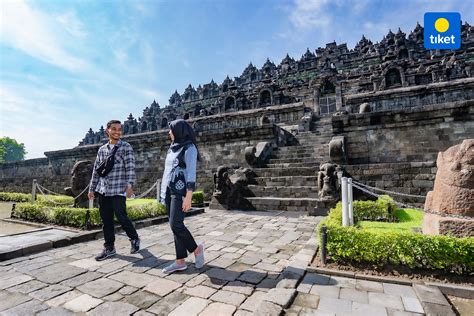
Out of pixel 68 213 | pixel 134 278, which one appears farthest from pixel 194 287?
pixel 68 213

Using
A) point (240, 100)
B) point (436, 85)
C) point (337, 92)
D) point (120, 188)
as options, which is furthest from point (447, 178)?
point (240, 100)

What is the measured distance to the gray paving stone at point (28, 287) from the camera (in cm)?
291

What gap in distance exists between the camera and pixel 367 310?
2.41 meters

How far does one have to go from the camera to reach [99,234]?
17.6 ft

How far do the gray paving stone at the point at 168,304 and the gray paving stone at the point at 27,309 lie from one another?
109 cm

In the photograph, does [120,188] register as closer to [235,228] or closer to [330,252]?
[235,228]

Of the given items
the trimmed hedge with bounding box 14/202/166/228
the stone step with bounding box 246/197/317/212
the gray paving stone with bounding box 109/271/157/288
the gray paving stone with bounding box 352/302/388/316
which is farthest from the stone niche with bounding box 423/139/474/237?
the trimmed hedge with bounding box 14/202/166/228

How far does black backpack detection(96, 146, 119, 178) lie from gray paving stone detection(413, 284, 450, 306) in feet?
14.5

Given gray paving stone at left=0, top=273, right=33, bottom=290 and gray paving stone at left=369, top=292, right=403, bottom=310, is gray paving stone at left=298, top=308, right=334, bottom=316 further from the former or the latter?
gray paving stone at left=0, top=273, right=33, bottom=290

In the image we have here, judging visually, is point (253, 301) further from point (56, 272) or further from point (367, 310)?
point (56, 272)

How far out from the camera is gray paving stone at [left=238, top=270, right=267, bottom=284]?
10.3ft

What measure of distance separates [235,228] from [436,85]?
1733 centimetres

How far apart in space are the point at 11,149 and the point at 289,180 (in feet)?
296

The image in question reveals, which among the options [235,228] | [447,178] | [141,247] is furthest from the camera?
[235,228]
